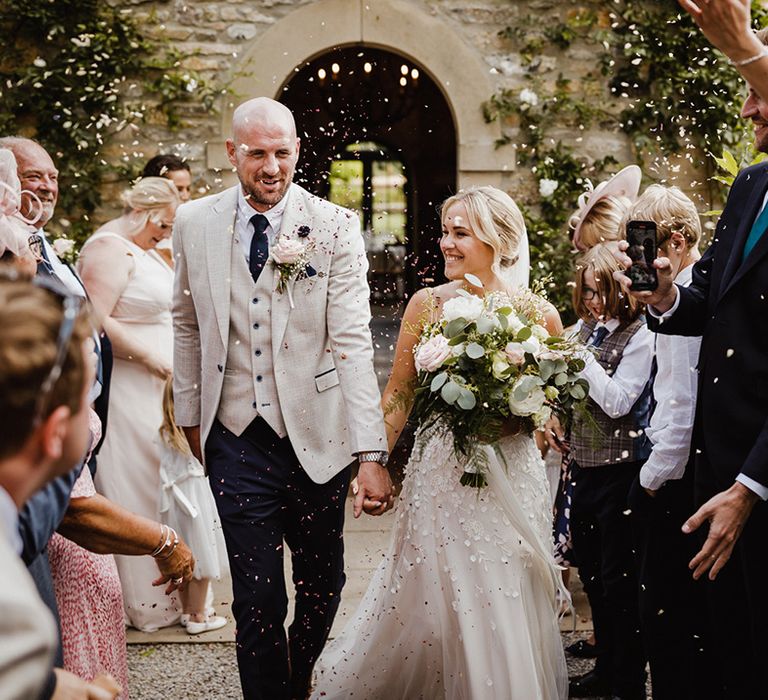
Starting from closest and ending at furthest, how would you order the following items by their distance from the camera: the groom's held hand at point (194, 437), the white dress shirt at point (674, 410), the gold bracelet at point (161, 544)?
1. the gold bracelet at point (161, 544)
2. the white dress shirt at point (674, 410)
3. the groom's held hand at point (194, 437)

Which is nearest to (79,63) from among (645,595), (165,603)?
(165,603)

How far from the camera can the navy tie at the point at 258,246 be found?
11.6ft

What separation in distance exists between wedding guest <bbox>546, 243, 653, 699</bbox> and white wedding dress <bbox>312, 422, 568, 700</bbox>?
330mm

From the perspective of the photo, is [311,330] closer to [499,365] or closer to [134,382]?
[499,365]

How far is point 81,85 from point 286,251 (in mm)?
4315

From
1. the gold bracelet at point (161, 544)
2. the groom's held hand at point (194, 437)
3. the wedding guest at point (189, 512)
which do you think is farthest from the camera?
the wedding guest at point (189, 512)

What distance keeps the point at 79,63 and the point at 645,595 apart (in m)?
5.61

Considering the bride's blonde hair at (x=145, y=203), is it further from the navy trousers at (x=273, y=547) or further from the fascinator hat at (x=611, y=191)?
the fascinator hat at (x=611, y=191)

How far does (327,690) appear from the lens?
3779 millimetres

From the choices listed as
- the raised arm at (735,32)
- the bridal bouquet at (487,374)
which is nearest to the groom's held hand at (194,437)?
the bridal bouquet at (487,374)

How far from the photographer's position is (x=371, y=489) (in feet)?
11.3

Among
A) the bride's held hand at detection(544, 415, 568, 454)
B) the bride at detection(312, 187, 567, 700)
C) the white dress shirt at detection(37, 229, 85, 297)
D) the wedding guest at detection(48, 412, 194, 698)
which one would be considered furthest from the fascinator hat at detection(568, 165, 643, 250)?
the wedding guest at detection(48, 412, 194, 698)

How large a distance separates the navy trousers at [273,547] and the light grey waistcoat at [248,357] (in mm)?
56

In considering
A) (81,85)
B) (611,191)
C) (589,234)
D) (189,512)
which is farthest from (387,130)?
(189,512)
